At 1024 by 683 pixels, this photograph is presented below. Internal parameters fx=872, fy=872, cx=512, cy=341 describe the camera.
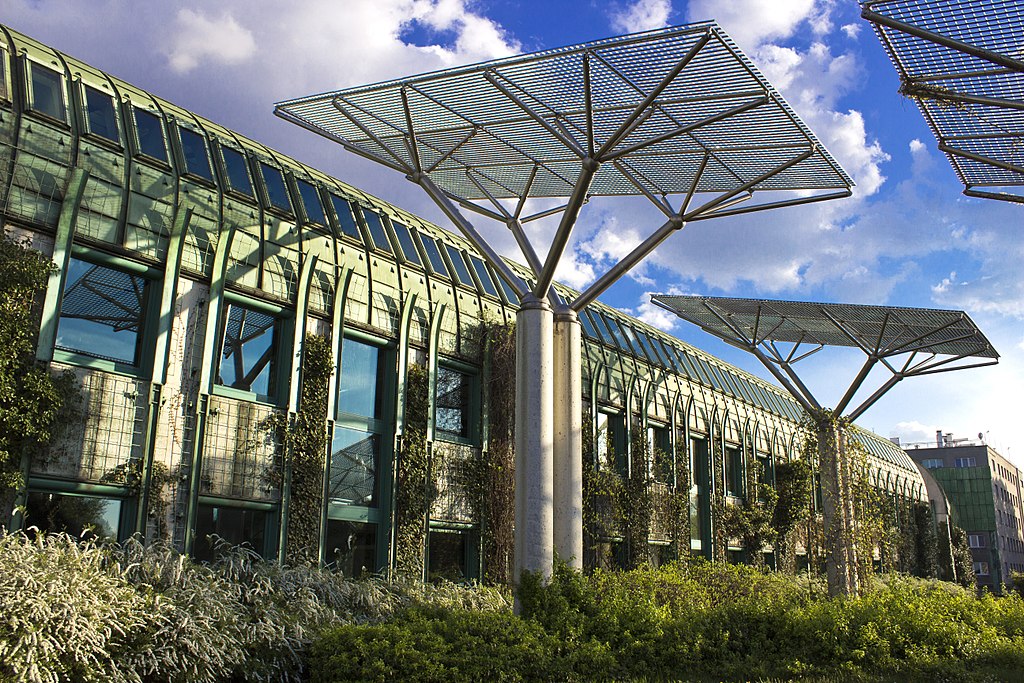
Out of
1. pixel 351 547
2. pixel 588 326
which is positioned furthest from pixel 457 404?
pixel 588 326

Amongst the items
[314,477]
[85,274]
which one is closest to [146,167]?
[85,274]

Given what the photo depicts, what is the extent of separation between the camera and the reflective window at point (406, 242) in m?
20.6

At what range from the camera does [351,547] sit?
17.4m

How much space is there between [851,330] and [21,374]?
24073mm

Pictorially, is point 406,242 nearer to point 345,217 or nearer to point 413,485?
point 345,217

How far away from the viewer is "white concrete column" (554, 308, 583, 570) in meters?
15.7

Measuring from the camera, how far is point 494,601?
16.7 metres

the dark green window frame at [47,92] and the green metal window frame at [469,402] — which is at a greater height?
the dark green window frame at [47,92]

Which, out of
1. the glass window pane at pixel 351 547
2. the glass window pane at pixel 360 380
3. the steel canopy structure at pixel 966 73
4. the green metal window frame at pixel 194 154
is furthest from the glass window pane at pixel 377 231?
the steel canopy structure at pixel 966 73

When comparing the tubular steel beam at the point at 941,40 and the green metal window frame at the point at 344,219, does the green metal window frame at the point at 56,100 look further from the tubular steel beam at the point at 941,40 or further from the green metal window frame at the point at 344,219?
the tubular steel beam at the point at 941,40

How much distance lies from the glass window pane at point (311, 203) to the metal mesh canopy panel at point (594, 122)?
1.56 meters

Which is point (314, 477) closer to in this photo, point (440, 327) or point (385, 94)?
point (440, 327)

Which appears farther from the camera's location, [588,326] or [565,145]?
[588,326]

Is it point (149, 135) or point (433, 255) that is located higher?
point (149, 135)
